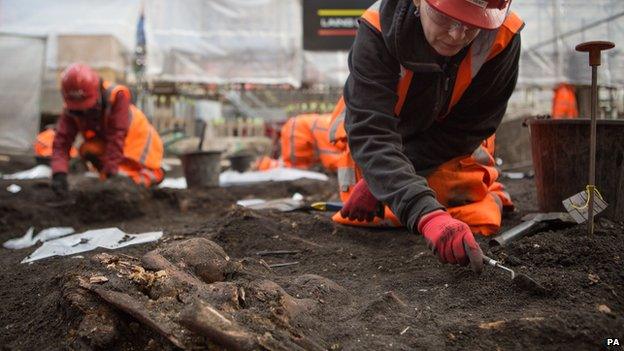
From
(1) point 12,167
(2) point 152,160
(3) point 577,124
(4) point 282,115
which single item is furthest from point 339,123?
(4) point 282,115

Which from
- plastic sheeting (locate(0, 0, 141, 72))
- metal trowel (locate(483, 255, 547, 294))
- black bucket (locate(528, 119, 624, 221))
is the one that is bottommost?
metal trowel (locate(483, 255, 547, 294))

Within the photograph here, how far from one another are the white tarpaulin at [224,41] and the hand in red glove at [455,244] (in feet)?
28.0

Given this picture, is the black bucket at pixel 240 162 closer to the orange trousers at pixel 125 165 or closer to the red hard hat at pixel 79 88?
the orange trousers at pixel 125 165

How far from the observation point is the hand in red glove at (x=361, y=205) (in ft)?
9.26

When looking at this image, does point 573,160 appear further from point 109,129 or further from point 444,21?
point 109,129

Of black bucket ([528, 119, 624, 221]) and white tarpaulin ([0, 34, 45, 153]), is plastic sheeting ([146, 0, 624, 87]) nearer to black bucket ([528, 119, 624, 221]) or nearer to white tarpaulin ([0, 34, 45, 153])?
white tarpaulin ([0, 34, 45, 153])

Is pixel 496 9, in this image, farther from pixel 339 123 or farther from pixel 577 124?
pixel 339 123

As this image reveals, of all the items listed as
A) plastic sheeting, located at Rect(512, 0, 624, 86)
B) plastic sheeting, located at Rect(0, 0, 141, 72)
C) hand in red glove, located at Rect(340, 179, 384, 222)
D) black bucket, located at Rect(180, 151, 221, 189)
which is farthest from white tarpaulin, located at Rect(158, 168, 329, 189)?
plastic sheeting, located at Rect(0, 0, 141, 72)

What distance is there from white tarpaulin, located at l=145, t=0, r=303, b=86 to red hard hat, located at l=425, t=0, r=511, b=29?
8.23 m

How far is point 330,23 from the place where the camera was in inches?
356

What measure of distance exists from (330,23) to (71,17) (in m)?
7.30

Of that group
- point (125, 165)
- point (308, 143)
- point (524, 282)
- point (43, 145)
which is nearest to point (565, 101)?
point (308, 143)

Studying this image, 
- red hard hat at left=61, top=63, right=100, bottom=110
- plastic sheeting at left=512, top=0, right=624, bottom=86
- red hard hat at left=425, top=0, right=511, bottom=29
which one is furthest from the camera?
plastic sheeting at left=512, top=0, right=624, bottom=86

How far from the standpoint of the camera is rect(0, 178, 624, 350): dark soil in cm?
155
